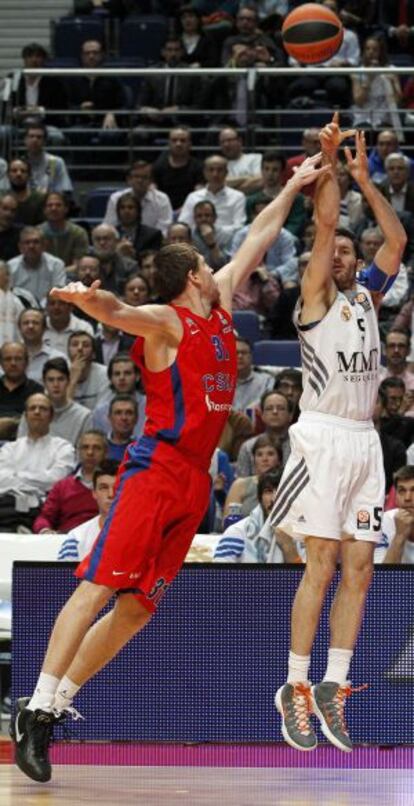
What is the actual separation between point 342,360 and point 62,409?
5.77m

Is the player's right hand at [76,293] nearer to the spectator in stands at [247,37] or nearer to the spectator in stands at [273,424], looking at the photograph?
the spectator in stands at [273,424]

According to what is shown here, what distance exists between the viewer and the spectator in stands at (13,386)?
13.3 m

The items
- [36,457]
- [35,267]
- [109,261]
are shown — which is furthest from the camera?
[35,267]

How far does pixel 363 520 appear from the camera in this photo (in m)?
7.70

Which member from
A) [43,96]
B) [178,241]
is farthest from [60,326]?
[43,96]

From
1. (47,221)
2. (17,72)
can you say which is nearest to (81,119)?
(17,72)

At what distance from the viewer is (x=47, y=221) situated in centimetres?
1606

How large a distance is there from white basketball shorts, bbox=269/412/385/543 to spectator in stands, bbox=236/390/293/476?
4323 millimetres

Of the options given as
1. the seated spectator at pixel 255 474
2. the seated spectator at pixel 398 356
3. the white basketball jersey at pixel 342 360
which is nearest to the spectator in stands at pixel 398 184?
the seated spectator at pixel 398 356

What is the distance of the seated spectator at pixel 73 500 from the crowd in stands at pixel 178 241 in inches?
0.5

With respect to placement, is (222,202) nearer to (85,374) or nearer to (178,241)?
(178,241)

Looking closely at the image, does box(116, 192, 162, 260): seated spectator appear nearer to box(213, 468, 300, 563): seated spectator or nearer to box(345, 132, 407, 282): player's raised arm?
box(213, 468, 300, 563): seated spectator

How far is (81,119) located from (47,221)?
245cm

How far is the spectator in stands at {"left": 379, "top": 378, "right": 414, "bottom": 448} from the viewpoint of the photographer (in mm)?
12422
